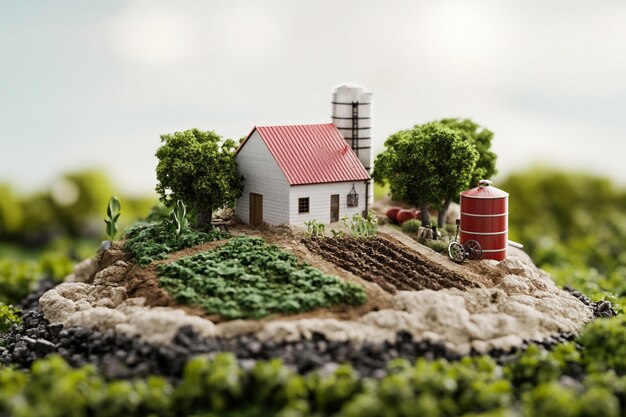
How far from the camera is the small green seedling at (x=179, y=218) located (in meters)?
A: 21.1

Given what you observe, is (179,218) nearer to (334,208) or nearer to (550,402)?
(334,208)

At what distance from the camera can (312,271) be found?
60.7 feet

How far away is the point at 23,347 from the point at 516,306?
10469mm

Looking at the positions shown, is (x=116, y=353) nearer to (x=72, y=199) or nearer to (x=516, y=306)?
(x=516, y=306)

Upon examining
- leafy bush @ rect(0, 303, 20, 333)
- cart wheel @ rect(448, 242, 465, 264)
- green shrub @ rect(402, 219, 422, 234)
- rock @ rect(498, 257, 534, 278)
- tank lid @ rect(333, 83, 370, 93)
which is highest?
tank lid @ rect(333, 83, 370, 93)

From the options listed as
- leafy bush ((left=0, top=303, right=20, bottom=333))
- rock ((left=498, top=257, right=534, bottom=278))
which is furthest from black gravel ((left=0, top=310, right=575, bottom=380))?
leafy bush ((left=0, top=303, right=20, bottom=333))

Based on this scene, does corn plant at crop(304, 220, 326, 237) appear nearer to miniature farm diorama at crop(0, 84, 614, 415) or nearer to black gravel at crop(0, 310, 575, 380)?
miniature farm diorama at crop(0, 84, 614, 415)

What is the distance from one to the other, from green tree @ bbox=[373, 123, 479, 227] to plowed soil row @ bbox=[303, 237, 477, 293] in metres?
2.13

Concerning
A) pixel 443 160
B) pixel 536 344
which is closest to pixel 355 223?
pixel 443 160

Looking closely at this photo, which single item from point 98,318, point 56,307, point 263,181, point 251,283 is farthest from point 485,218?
point 56,307

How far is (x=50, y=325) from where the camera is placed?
1847 centimetres

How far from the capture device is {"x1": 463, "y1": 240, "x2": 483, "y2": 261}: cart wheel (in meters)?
20.8

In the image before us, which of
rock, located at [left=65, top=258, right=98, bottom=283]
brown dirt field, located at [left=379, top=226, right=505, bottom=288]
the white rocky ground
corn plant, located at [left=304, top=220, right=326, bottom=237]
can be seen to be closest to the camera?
the white rocky ground

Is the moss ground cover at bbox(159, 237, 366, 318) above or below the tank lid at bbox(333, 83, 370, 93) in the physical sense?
below
